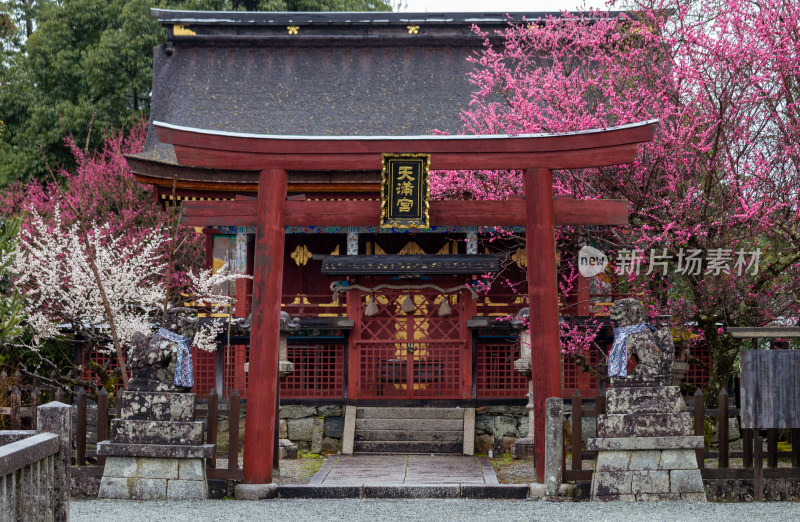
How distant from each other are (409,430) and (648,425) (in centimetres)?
625

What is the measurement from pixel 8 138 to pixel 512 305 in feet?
54.5

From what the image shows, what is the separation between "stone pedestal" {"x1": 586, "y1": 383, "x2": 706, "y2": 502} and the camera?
984cm

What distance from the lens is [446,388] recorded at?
53.3 feet

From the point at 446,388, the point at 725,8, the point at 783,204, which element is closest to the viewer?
the point at 783,204

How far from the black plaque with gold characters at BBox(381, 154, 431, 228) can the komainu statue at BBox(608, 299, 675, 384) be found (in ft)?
8.77

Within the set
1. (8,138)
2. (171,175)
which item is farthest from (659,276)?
(8,138)

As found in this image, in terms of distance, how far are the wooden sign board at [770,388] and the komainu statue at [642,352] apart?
848 millimetres

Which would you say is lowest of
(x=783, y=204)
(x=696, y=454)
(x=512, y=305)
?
(x=696, y=454)

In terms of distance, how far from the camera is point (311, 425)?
16.1 meters

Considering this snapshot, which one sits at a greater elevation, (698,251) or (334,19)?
(334,19)

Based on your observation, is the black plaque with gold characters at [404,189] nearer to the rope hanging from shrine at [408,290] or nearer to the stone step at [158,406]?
the stone step at [158,406]

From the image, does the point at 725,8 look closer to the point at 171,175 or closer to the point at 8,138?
the point at 171,175

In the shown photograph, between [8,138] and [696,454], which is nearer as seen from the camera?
[696,454]

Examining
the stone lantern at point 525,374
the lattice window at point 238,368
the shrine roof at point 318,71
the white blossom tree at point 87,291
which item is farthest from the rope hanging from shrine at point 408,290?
the shrine roof at point 318,71
